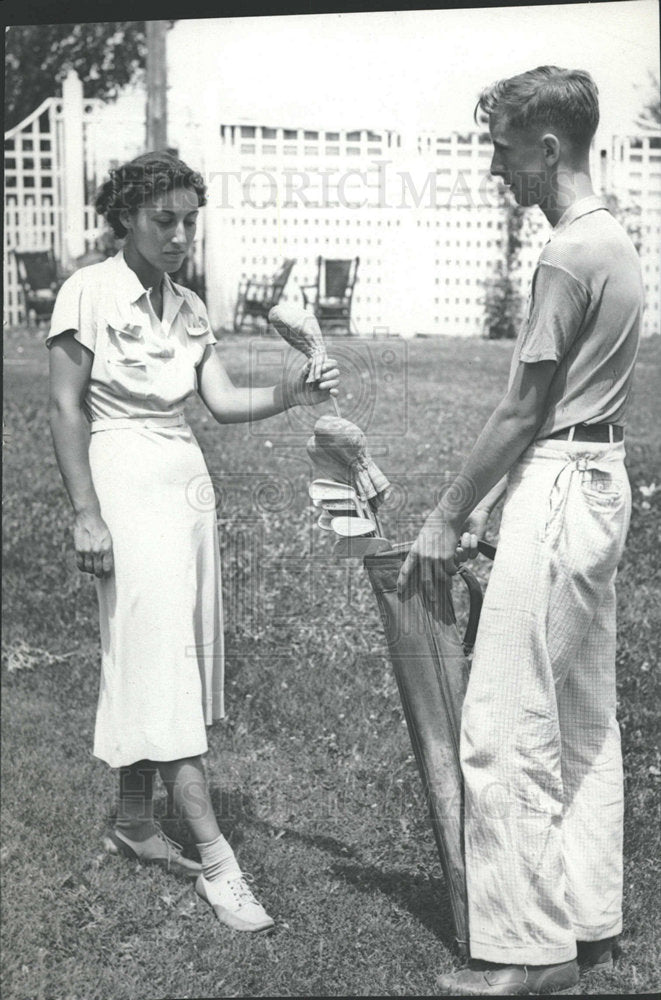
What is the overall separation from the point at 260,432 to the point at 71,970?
3.55 m

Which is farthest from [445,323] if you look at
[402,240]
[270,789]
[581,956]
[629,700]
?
[581,956]

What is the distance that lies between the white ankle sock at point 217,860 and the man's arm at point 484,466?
105cm

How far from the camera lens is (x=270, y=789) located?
3.89 metres

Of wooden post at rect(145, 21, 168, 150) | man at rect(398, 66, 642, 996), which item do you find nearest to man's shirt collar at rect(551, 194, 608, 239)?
man at rect(398, 66, 642, 996)

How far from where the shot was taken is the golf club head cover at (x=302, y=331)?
3.10 metres

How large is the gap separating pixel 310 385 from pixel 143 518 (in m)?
0.65

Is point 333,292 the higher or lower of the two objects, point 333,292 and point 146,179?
the lower

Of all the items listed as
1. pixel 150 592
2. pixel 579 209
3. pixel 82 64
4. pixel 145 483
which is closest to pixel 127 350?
pixel 145 483

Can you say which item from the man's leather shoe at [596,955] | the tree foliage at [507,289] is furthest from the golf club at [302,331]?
the tree foliage at [507,289]

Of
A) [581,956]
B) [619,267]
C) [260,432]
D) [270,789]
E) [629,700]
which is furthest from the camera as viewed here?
[260,432]

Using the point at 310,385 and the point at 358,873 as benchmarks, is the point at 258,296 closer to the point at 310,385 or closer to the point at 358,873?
the point at 310,385

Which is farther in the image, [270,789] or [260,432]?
[260,432]

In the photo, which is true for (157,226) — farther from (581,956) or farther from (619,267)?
(581,956)

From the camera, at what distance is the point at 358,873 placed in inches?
134
